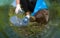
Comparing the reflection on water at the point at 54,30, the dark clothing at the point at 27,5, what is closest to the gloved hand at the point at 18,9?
the dark clothing at the point at 27,5

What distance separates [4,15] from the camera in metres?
1.74

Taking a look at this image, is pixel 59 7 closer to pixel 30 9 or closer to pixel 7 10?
pixel 30 9

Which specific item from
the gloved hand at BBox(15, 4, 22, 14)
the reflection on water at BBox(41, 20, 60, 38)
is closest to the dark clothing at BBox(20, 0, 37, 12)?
the gloved hand at BBox(15, 4, 22, 14)

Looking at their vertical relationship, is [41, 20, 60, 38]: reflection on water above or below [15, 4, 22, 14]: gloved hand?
below

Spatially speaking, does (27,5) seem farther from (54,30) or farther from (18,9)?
(54,30)

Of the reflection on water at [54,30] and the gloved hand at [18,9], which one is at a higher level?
the gloved hand at [18,9]

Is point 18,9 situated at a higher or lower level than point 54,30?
higher

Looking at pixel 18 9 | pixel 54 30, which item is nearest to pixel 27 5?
pixel 18 9

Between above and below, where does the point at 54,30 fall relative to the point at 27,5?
below

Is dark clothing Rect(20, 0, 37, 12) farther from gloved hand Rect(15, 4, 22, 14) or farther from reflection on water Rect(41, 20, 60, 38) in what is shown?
reflection on water Rect(41, 20, 60, 38)

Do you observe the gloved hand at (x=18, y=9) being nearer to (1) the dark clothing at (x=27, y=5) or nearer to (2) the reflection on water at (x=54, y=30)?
(1) the dark clothing at (x=27, y=5)

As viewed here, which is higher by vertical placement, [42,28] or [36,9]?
[36,9]

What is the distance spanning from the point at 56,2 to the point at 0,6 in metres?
0.34

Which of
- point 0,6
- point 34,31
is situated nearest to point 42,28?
point 34,31
